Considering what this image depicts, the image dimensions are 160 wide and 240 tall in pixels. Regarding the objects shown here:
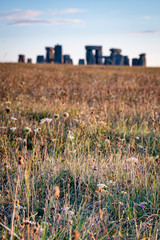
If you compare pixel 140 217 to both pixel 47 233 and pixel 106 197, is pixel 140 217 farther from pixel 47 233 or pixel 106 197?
pixel 47 233

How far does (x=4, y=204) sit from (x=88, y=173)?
95 centimetres

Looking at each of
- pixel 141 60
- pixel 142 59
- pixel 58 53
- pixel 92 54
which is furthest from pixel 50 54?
pixel 142 59

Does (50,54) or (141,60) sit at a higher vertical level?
(50,54)

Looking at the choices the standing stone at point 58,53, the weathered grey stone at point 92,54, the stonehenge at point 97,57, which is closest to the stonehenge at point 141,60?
the stonehenge at point 97,57

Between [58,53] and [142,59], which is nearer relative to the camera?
[142,59]

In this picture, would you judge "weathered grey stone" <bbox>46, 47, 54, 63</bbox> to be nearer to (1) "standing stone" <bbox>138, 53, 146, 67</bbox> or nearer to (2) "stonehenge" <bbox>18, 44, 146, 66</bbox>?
(2) "stonehenge" <bbox>18, 44, 146, 66</bbox>

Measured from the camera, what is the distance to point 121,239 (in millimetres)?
1960

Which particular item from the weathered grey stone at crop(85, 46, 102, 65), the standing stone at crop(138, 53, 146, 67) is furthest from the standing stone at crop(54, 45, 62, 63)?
the standing stone at crop(138, 53, 146, 67)

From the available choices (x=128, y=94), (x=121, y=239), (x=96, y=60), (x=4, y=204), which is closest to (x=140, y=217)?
(x=121, y=239)

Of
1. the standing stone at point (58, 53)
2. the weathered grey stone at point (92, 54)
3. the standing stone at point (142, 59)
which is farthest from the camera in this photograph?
the standing stone at point (58, 53)

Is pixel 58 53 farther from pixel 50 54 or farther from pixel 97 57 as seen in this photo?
pixel 97 57

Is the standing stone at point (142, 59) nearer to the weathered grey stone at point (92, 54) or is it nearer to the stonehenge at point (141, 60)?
the stonehenge at point (141, 60)

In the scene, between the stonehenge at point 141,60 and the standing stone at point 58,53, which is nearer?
the stonehenge at point 141,60

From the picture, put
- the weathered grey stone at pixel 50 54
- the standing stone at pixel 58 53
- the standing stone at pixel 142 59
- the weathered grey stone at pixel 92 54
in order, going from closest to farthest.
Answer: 1. the weathered grey stone at pixel 92 54
2. the standing stone at pixel 142 59
3. the weathered grey stone at pixel 50 54
4. the standing stone at pixel 58 53
